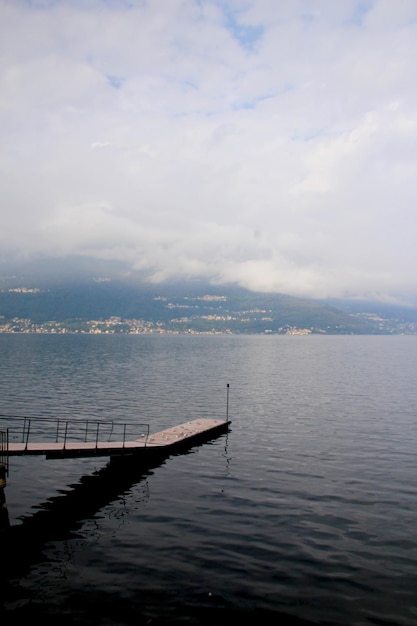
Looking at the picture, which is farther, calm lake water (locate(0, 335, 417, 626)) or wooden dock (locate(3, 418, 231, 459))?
wooden dock (locate(3, 418, 231, 459))

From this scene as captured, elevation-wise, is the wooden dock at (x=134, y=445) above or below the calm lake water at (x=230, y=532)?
above

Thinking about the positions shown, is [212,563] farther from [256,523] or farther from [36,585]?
[36,585]

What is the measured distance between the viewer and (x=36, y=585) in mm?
18859

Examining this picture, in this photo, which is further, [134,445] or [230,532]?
[134,445]

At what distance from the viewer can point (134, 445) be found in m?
37.2

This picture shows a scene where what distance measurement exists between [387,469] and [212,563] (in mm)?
19438

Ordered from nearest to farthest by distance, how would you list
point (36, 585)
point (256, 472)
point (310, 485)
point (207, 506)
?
point (36, 585), point (207, 506), point (310, 485), point (256, 472)

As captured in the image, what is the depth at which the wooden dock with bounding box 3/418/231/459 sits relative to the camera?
107 feet

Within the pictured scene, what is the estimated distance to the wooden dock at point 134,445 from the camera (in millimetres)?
32631

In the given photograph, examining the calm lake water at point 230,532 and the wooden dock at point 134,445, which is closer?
the calm lake water at point 230,532

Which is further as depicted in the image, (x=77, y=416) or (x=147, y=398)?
(x=147, y=398)

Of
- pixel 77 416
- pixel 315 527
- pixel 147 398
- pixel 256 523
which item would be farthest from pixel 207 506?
pixel 147 398

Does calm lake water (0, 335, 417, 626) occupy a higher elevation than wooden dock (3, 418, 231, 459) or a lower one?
lower

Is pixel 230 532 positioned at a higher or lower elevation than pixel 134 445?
lower
